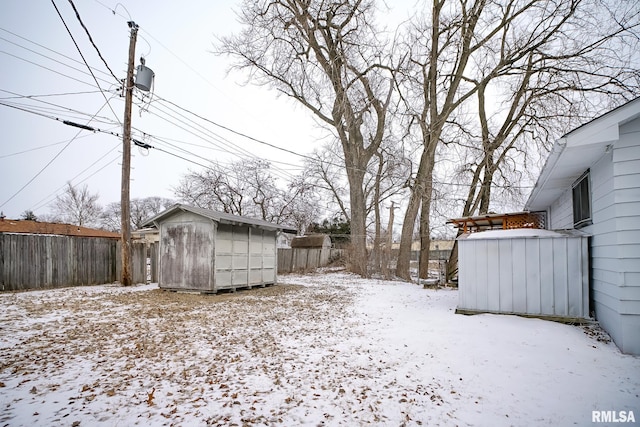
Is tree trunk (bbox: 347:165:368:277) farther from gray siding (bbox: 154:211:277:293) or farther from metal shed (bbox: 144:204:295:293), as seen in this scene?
gray siding (bbox: 154:211:277:293)

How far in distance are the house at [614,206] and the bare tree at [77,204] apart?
164 feet

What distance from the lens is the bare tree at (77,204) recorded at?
40.5 metres

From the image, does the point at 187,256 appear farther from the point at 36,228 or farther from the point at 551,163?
the point at 36,228

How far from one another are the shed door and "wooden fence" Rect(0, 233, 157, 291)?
2.64 metres

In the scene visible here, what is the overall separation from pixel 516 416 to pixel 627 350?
2869mm

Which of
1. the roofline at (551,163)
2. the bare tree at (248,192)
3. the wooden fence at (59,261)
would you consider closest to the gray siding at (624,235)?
the roofline at (551,163)

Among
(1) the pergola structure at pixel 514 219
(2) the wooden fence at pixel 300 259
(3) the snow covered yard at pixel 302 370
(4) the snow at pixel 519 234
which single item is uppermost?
(1) the pergola structure at pixel 514 219

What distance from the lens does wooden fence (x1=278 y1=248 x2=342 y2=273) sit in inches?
779

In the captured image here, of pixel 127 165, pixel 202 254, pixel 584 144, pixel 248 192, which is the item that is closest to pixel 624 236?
pixel 584 144

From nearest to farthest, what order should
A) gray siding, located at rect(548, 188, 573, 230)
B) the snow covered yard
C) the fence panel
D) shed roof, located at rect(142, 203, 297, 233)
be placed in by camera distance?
1. the snow covered yard
2. gray siding, located at rect(548, 188, 573, 230)
3. the fence panel
4. shed roof, located at rect(142, 203, 297, 233)

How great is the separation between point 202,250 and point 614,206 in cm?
996

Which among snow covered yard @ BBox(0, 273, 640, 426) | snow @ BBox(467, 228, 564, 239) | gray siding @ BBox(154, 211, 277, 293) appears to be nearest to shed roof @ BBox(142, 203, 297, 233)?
gray siding @ BBox(154, 211, 277, 293)

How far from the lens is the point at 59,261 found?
35.3 feet

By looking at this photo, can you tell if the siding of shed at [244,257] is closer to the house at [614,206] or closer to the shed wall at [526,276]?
the shed wall at [526,276]
